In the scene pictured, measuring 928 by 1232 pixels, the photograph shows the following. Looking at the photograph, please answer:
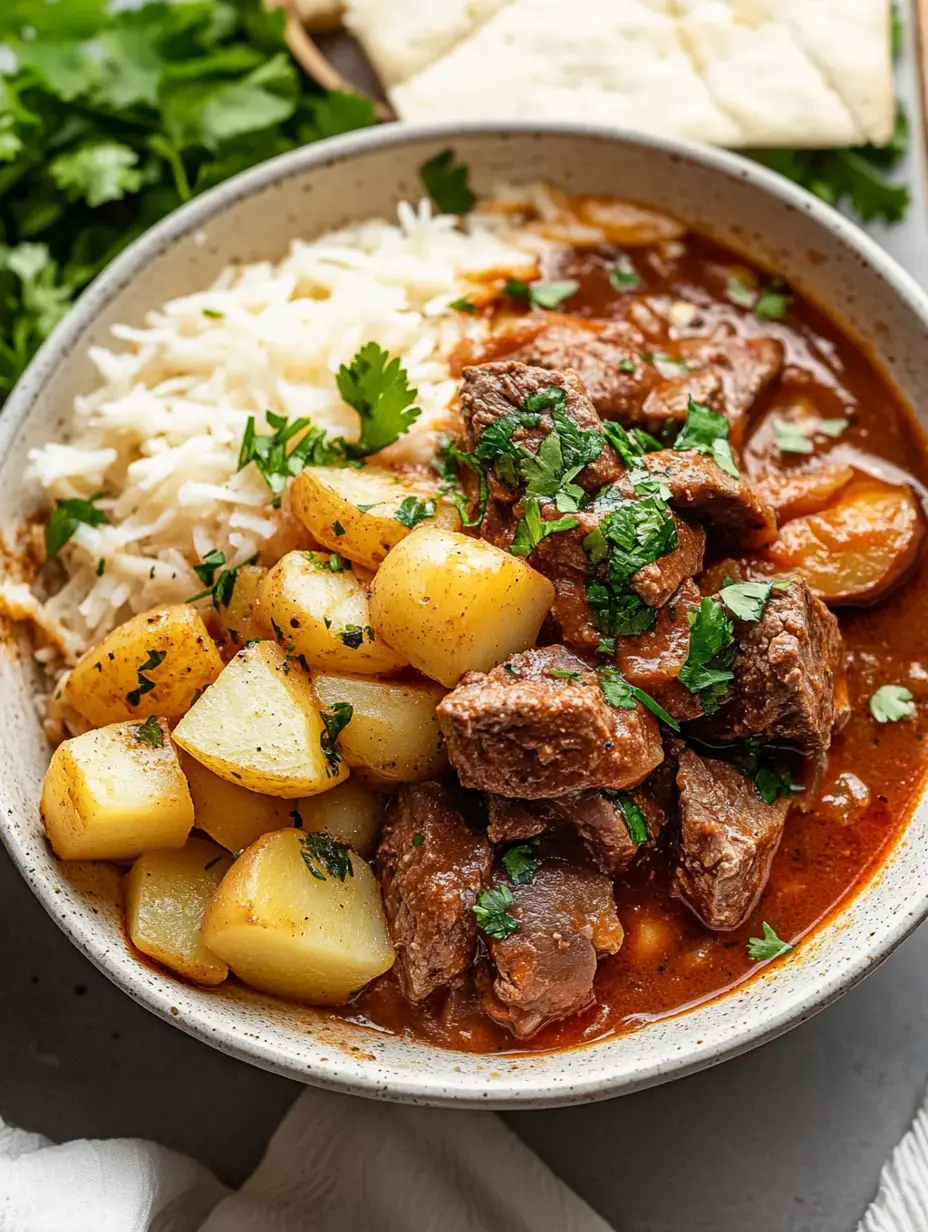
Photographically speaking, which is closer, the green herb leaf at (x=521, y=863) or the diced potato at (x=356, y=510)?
the green herb leaf at (x=521, y=863)

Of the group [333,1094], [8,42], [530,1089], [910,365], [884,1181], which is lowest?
[333,1094]

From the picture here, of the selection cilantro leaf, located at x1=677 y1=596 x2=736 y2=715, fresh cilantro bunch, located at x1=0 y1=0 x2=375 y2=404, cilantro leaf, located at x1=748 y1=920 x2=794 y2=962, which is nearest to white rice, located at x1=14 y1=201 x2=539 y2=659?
fresh cilantro bunch, located at x1=0 y1=0 x2=375 y2=404

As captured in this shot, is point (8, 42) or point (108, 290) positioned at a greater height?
point (8, 42)

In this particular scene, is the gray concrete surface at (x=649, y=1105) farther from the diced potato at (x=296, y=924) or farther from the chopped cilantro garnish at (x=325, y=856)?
the chopped cilantro garnish at (x=325, y=856)

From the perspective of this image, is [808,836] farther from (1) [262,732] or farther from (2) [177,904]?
(2) [177,904]

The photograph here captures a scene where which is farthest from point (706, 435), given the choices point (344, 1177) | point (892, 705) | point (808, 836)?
point (344, 1177)

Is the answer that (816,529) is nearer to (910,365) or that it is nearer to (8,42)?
(910,365)

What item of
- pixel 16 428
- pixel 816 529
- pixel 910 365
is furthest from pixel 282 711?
pixel 910 365

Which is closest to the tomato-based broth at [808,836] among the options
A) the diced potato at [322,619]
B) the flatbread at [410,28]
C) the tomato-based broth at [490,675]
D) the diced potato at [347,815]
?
the tomato-based broth at [490,675]
